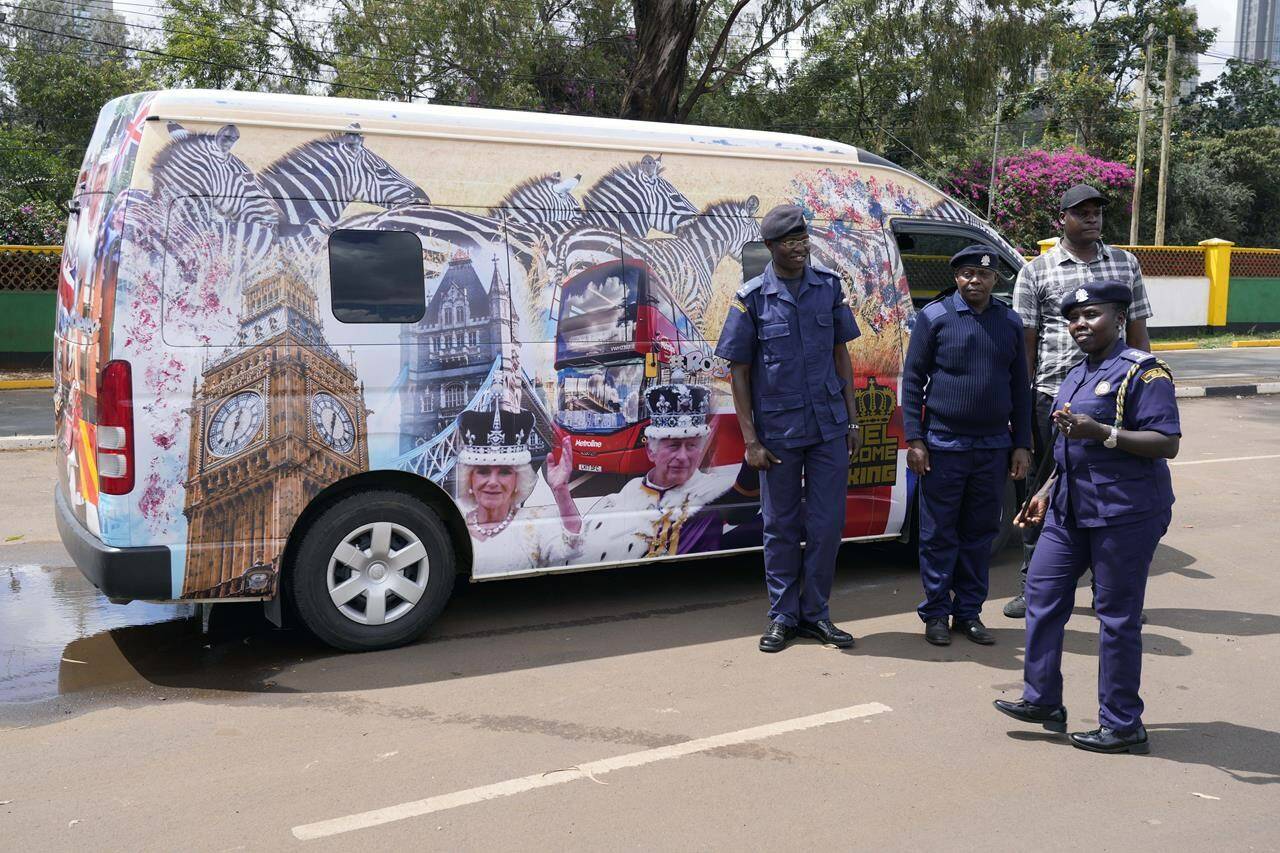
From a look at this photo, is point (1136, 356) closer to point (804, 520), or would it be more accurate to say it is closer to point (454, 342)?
point (804, 520)

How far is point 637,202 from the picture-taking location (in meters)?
5.43

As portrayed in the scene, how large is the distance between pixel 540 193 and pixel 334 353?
119 centimetres

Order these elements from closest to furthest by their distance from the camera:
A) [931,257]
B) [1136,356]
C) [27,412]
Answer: [1136,356]
[931,257]
[27,412]

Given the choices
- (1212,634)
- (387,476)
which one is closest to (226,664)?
(387,476)

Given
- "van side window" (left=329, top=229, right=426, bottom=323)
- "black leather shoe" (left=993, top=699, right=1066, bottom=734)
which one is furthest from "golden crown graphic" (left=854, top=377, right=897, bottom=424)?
"van side window" (left=329, top=229, right=426, bottom=323)

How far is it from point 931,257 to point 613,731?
344 cm

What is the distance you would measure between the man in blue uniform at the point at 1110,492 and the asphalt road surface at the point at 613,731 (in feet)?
1.06

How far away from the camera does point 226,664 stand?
4973 mm

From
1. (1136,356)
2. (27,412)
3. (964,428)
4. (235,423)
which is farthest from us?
(27,412)

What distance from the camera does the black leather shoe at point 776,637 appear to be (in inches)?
205

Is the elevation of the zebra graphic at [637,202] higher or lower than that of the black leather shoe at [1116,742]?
higher

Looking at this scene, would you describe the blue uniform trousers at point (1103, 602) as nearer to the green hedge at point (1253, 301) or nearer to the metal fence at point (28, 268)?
the metal fence at point (28, 268)

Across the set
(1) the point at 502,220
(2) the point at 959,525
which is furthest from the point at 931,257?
(1) the point at 502,220

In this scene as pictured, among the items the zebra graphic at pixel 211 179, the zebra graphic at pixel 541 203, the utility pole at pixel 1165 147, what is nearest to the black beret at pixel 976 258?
the zebra graphic at pixel 541 203
